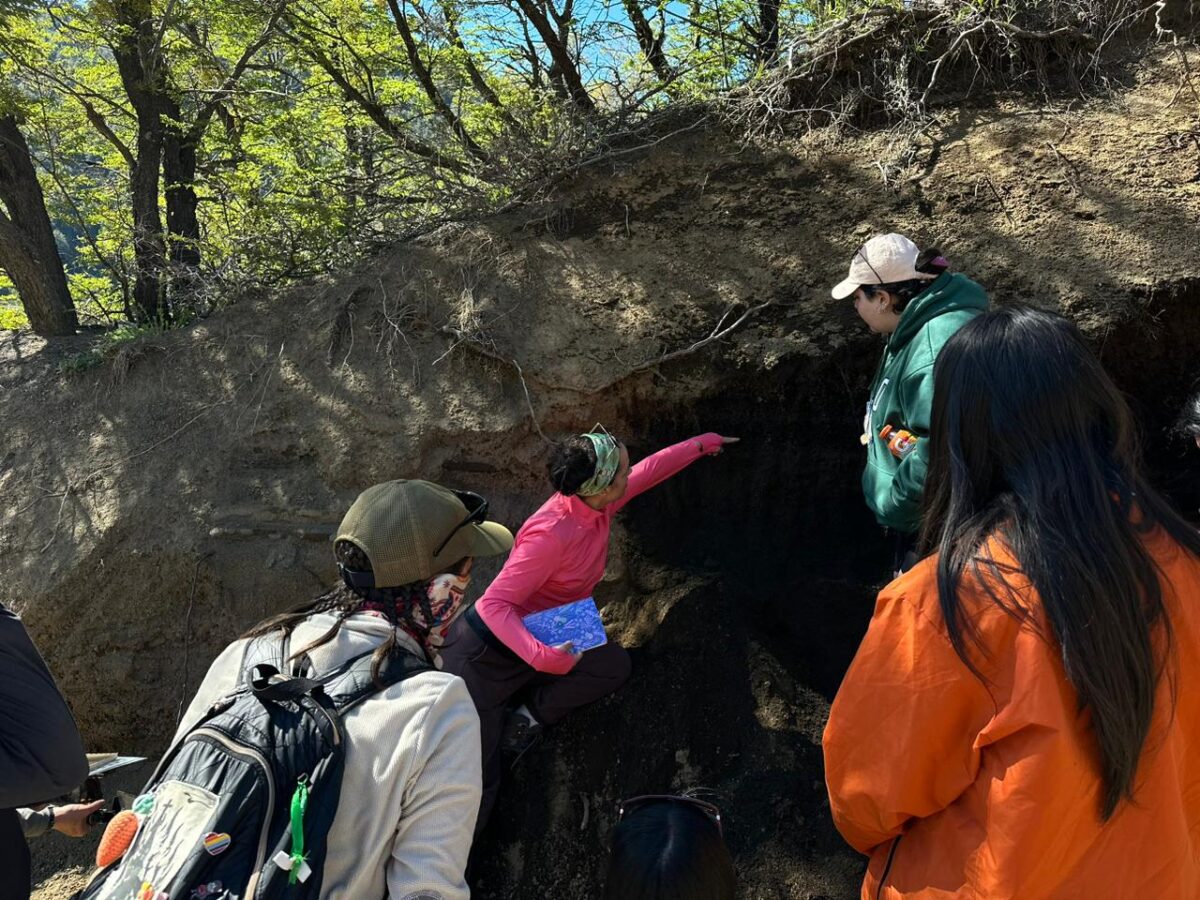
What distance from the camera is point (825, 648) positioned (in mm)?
4336

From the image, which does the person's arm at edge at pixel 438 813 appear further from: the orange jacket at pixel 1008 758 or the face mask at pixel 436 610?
the orange jacket at pixel 1008 758

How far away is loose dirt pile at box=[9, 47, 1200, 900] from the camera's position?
13.9ft

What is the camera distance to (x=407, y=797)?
6.13 feet

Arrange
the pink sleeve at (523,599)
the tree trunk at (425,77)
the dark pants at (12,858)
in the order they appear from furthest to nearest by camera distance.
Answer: the tree trunk at (425,77) → the pink sleeve at (523,599) → the dark pants at (12,858)

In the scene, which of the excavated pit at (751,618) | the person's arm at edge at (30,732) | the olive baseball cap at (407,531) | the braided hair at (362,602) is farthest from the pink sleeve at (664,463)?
the person's arm at edge at (30,732)

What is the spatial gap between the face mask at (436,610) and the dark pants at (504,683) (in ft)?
4.73

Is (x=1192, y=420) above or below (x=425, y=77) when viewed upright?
below

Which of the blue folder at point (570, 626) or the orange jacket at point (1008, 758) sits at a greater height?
the orange jacket at point (1008, 758)

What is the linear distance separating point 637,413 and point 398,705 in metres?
3.30

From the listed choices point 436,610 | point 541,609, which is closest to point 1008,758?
point 436,610

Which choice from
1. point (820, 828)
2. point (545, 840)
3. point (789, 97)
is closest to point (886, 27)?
point (789, 97)

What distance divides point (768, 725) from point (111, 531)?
163 inches

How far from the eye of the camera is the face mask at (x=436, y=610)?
7.22 ft

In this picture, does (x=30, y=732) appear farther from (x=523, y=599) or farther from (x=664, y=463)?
(x=664, y=463)
